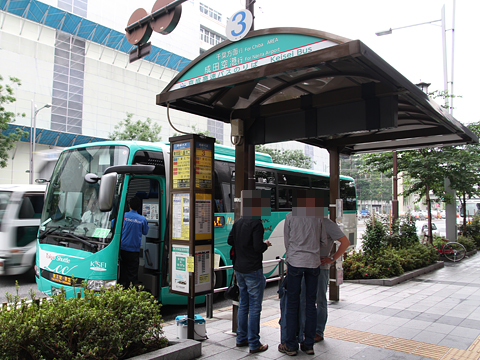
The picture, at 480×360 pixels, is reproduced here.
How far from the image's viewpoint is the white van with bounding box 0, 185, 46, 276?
9.49m

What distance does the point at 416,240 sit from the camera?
42.3 feet

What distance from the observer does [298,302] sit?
14.7 ft

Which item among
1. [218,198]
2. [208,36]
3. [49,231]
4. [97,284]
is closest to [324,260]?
[97,284]

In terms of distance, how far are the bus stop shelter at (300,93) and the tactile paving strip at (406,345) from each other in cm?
251

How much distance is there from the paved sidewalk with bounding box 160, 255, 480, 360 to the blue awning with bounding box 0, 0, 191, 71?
1484 inches

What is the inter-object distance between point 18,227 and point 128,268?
15.8 ft

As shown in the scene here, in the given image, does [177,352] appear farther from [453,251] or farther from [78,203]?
[453,251]

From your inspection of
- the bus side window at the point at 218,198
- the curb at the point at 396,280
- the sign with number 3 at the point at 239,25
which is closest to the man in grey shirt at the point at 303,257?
the sign with number 3 at the point at 239,25

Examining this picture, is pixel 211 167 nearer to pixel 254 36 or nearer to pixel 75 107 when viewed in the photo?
pixel 254 36

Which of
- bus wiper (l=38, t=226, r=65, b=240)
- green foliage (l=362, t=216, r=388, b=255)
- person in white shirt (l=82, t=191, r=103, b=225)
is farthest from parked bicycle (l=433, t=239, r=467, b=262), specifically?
bus wiper (l=38, t=226, r=65, b=240)

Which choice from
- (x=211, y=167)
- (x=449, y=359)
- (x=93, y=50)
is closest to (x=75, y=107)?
(x=93, y=50)

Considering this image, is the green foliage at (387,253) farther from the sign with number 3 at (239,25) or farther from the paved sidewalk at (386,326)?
the sign with number 3 at (239,25)

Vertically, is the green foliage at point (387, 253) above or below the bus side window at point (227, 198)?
below

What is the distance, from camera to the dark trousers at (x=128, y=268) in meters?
6.65
